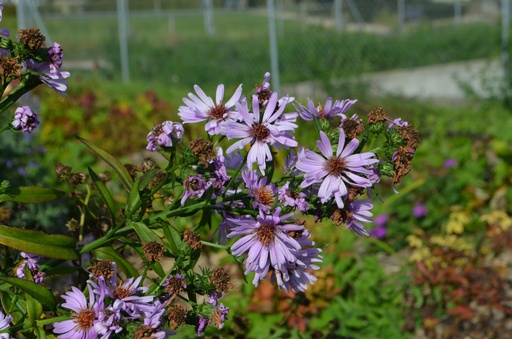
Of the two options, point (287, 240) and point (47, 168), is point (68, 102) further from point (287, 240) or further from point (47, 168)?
point (287, 240)

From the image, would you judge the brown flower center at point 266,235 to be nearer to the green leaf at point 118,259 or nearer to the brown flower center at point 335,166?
the brown flower center at point 335,166

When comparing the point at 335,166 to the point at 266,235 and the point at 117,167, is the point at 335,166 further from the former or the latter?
the point at 117,167

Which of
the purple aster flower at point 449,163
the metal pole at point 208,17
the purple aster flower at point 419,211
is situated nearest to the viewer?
the purple aster flower at point 419,211

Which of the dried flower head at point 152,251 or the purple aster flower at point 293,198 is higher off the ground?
the purple aster flower at point 293,198

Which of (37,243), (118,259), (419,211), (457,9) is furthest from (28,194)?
(457,9)

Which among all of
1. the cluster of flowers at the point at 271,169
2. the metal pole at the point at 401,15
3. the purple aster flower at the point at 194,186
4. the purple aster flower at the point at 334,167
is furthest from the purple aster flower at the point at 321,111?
the metal pole at the point at 401,15

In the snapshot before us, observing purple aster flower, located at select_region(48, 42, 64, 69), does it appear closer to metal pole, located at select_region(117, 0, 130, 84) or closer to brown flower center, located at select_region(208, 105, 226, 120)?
brown flower center, located at select_region(208, 105, 226, 120)

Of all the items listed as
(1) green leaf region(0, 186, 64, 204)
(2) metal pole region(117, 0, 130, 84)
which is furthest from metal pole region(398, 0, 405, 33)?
(1) green leaf region(0, 186, 64, 204)
